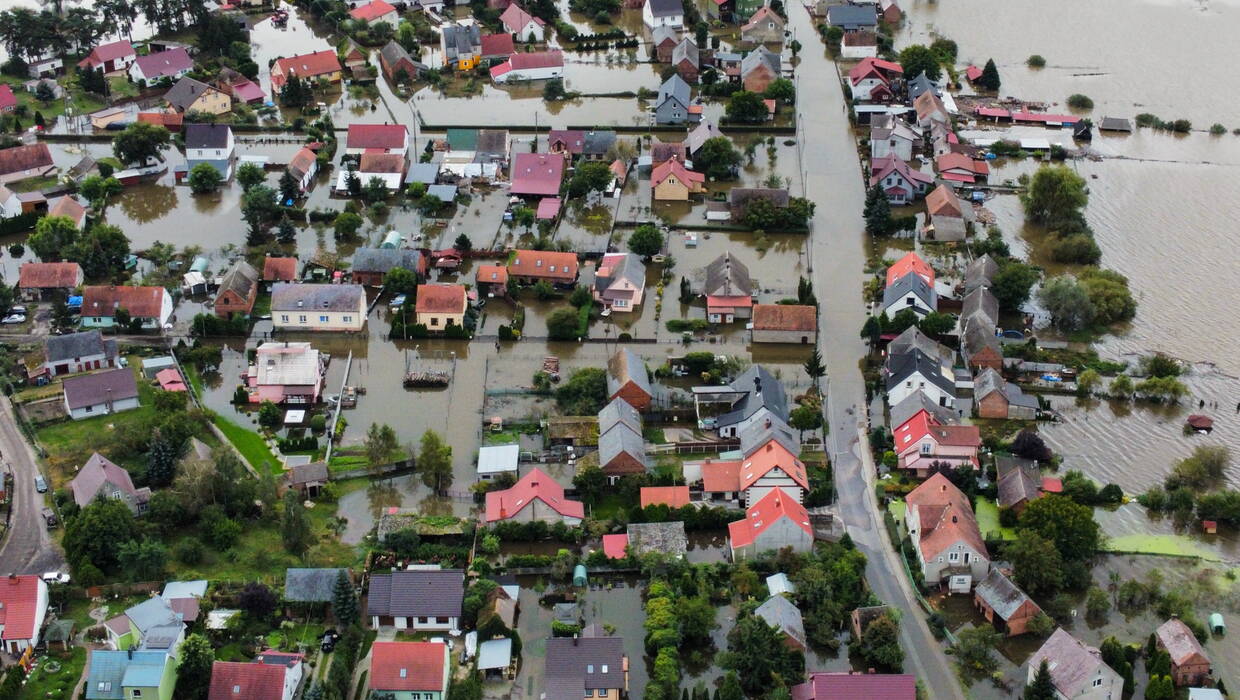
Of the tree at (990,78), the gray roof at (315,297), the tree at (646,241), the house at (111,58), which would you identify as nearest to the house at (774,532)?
the tree at (646,241)

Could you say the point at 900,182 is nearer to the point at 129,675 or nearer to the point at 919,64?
the point at 919,64

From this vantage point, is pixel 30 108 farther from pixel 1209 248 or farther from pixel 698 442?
pixel 1209 248

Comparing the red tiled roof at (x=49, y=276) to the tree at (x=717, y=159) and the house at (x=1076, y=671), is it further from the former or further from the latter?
the house at (x=1076, y=671)

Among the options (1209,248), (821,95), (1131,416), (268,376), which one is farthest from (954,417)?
(821,95)

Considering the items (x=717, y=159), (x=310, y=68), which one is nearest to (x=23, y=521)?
(x=717, y=159)

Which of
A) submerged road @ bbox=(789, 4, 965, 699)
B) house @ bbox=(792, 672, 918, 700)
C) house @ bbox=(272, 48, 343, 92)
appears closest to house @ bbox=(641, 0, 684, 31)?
submerged road @ bbox=(789, 4, 965, 699)

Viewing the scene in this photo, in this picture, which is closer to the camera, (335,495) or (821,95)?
(335,495)

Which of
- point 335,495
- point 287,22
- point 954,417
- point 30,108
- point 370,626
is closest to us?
point 370,626
